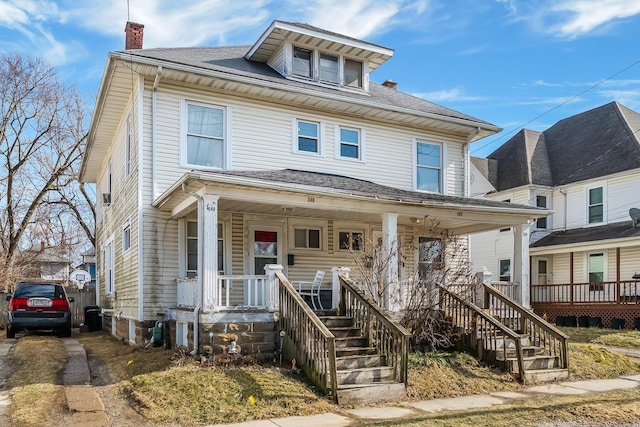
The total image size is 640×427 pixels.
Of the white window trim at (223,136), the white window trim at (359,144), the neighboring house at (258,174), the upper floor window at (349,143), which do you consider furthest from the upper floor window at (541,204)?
the white window trim at (223,136)

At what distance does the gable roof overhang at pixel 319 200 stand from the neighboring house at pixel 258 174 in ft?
0.13

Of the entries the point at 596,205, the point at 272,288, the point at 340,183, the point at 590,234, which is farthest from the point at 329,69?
the point at 596,205

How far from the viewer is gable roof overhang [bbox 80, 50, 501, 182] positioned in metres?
12.3

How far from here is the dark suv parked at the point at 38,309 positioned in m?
15.4

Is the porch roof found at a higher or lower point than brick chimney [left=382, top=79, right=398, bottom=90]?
lower

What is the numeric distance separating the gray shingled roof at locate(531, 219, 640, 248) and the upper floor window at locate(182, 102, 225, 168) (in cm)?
1460

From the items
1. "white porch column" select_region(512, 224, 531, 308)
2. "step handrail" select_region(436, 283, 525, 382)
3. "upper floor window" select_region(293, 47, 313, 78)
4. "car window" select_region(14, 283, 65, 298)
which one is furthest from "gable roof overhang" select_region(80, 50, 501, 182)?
"step handrail" select_region(436, 283, 525, 382)

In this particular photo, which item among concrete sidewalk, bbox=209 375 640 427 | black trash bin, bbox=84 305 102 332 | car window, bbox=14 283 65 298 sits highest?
car window, bbox=14 283 65 298

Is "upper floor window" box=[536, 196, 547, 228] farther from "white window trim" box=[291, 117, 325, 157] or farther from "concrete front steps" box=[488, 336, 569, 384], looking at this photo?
"concrete front steps" box=[488, 336, 569, 384]

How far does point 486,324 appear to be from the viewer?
35.5 feet

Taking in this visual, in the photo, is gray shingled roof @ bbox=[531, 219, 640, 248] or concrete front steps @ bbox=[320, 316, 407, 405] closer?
concrete front steps @ bbox=[320, 316, 407, 405]

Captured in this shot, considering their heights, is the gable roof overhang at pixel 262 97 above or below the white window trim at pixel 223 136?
above

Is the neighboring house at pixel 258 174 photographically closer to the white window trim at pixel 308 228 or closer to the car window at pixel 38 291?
the white window trim at pixel 308 228

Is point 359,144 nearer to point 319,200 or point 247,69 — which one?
point 247,69
